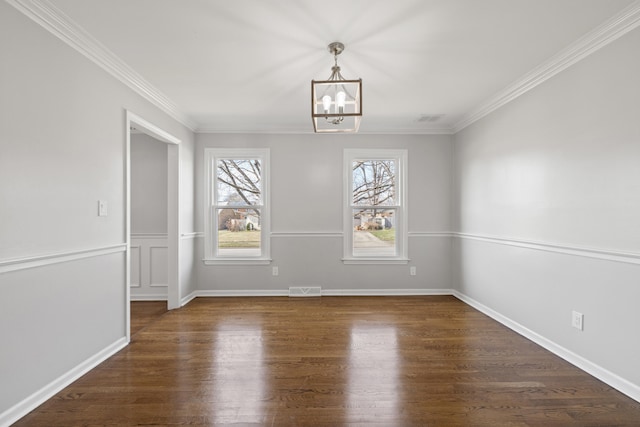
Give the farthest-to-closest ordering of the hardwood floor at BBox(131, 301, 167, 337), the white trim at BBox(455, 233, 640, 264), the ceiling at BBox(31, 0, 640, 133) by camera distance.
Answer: the hardwood floor at BBox(131, 301, 167, 337) < the white trim at BBox(455, 233, 640, 264) < the ceiling at BBox(31, 0, 640, 133)

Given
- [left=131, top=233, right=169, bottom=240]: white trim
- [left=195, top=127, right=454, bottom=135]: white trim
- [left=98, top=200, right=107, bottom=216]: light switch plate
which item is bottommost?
[left=131, top=233, right=169, bottom=240]: white trim

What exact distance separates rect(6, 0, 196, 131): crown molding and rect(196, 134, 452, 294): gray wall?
58.7 inches

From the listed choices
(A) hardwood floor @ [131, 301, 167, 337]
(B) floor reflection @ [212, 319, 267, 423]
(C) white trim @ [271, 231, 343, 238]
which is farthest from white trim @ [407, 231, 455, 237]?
(A) hardwood floor @ [131, 301, 167, 337]

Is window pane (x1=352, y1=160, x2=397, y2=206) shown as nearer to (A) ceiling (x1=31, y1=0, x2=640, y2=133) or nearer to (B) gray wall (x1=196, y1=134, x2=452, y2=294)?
(B) gray wall (x1=196, y1=134, x2=452, y2=294)

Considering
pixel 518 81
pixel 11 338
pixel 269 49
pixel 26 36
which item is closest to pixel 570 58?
pixel 518 81

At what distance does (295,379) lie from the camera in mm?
2271

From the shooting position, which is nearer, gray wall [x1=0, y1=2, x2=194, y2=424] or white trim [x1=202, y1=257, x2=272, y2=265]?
gray wall [x1=0, y1=2, x2=194, y2=424]

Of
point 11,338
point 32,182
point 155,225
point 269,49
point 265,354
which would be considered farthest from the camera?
point 155,225

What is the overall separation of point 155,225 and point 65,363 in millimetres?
2458

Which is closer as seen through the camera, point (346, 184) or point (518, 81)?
point (518, 81)

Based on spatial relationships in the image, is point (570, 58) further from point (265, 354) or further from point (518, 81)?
point (265, 354)

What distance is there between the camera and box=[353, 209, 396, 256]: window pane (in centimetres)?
472

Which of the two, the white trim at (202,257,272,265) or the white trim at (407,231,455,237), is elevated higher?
the white trim at (407,231,455,237)

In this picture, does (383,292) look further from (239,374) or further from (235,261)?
(239,374)
